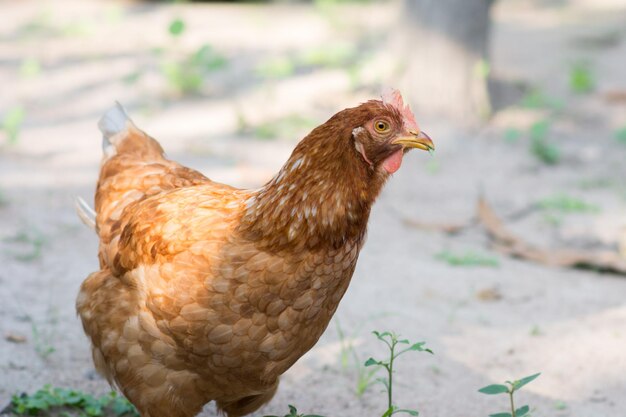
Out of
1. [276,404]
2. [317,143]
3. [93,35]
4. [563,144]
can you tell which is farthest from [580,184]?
[93,35]


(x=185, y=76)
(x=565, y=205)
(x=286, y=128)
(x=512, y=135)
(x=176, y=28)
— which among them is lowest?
(x=565, y=205)

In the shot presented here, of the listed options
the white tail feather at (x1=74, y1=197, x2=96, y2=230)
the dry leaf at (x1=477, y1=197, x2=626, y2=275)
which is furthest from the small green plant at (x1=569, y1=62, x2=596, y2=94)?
the white tail feather at (x1=74, y1=197, x2=96, y2=230)

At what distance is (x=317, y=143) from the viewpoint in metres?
2.90

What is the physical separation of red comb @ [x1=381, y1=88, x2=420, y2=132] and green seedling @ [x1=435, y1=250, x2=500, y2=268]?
2.73m

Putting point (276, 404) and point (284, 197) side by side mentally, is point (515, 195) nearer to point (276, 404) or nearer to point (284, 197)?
point (276, 404)

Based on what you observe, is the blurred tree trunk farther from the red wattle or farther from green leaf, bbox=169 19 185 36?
the red wattle

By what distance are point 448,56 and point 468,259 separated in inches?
118

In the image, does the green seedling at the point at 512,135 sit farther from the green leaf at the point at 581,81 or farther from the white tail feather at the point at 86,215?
the white tail feather at the point at 86,215

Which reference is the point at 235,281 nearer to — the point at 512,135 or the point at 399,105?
the point at 399,105

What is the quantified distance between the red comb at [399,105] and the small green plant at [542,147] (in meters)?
4.64

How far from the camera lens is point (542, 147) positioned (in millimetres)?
Answer: 7277

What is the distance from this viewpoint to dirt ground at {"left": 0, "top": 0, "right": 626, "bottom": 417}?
162 inches

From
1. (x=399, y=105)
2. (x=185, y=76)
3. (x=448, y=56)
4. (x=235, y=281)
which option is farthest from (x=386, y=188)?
(x=235, y=281)

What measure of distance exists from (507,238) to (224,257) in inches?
131
